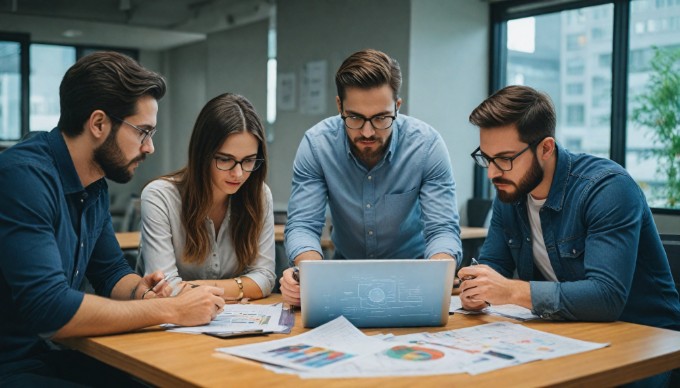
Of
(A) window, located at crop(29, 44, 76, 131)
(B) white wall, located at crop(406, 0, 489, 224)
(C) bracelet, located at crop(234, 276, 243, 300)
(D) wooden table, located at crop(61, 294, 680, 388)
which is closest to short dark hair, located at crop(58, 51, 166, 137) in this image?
(D) wooden table, located at crop(61, 294, 680, 388)

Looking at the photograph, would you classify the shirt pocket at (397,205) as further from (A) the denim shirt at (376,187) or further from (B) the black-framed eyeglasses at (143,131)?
(B) the black-framed eyeglasses at (143,131)

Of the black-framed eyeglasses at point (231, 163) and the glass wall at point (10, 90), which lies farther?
the glass wall at point (10, 90)

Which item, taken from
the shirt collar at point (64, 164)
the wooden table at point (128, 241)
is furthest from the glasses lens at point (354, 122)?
the wooden table at point (128, 241)

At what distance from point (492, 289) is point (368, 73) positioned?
29.6 inches

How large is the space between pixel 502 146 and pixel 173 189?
3.38 ft

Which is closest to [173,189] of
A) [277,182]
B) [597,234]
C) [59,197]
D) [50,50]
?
[59,197]

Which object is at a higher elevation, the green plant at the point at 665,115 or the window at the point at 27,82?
the window at the point at 27,82

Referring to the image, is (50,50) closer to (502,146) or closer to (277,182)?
(277,182)

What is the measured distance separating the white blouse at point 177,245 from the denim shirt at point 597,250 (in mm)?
792

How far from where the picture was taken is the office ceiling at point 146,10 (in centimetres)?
726

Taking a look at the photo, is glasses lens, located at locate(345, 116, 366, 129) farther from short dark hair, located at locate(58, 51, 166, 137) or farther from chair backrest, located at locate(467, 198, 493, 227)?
chair backrest, located at locate(467, 198, 493, 227)

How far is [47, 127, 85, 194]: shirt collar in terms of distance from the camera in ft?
5.86

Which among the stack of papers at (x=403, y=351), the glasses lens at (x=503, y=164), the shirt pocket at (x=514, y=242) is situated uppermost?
the glasses lens at (x=503, y=164)

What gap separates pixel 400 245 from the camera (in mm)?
2539
